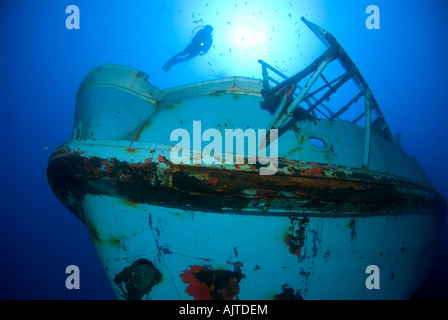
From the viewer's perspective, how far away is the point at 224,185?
168cm

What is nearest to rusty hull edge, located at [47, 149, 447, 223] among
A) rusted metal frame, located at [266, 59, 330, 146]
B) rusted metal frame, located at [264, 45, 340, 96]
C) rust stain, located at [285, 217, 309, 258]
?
rust stain, located at [285, 217, 309, 258]

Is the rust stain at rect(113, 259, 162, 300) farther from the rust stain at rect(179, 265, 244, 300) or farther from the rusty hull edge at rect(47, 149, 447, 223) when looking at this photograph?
the rusty hull edge at rect(47, 149, 447, 223)

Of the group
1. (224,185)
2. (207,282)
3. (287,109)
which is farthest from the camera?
(287,109)

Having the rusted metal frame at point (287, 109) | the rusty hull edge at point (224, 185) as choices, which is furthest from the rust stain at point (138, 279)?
the rusted metal frame at point (287, 109)

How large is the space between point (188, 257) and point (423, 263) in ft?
12.8

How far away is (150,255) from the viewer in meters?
1.83

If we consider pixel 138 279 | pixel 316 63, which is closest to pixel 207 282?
pixel 138 279

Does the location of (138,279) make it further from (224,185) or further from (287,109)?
(287,109)

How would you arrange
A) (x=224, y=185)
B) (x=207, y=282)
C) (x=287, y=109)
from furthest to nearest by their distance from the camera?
(x=287, y=109) < (x=207, y=282) < (x=224, y=185)

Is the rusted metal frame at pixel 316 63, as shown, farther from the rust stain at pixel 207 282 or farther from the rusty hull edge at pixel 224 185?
the rust stain at pixel 207 282

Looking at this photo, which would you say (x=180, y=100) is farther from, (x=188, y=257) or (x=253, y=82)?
(x=188, y=257)

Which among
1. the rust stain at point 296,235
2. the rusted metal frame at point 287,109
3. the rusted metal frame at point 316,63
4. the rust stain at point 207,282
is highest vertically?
the rusted metal frame at point 316,63

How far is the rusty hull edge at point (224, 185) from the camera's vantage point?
5.45 feet
